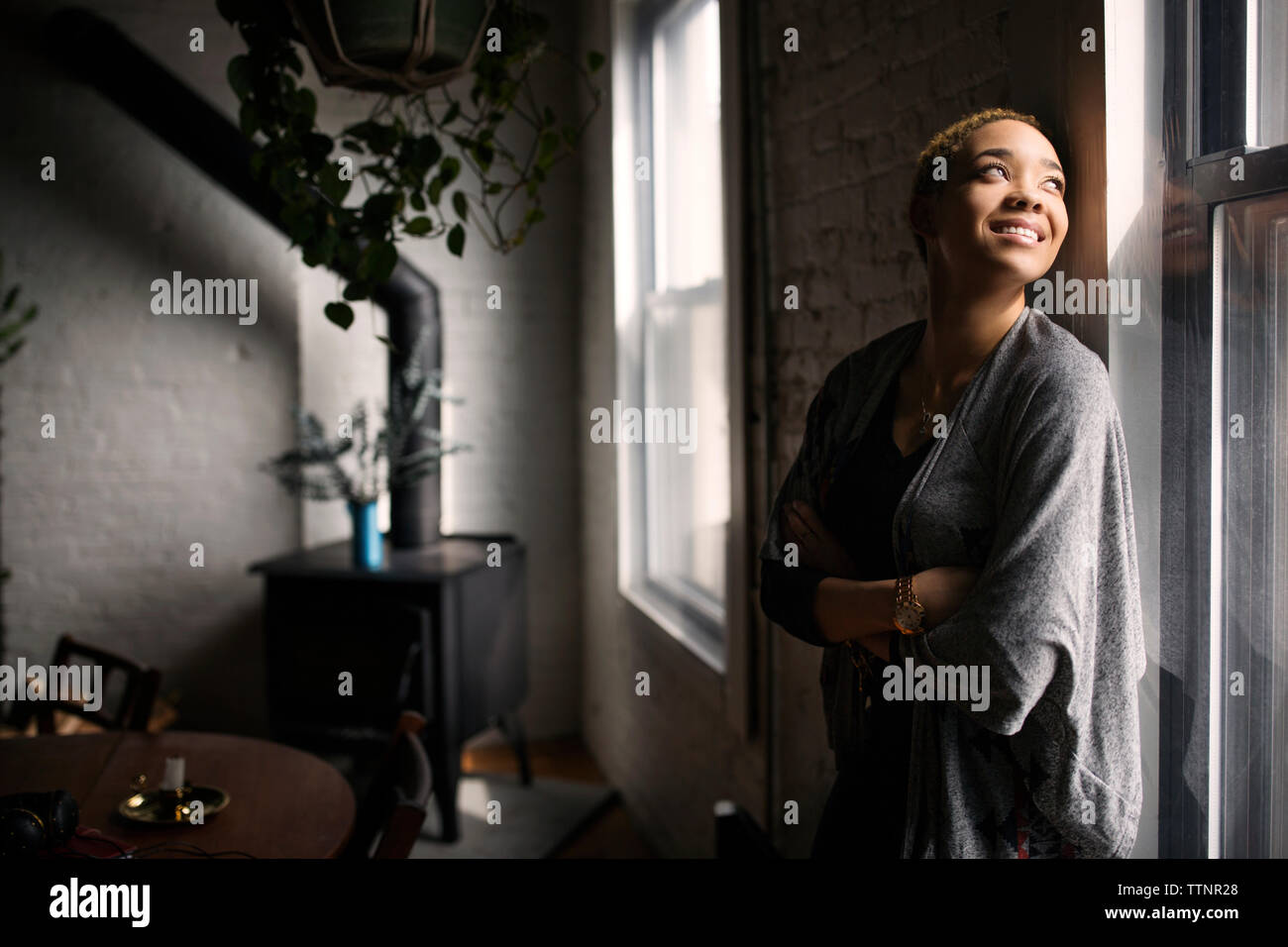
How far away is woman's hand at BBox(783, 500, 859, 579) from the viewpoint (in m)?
1.50

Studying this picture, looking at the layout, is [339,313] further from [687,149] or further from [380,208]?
[687,149]

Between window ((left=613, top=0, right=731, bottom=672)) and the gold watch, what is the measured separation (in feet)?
4.81

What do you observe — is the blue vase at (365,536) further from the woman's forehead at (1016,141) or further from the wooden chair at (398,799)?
the woman's forehead at (1016,141)

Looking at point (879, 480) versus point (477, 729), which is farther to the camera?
point (477, 729)

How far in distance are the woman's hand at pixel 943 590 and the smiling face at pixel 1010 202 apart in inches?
16.1

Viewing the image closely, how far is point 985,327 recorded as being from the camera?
1.37m

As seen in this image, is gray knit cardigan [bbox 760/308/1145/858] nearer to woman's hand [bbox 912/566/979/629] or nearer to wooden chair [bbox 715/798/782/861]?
woman's hand [bbox 912/566/979/629]

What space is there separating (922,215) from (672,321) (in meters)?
1.96

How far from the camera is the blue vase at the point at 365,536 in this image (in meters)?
3.32

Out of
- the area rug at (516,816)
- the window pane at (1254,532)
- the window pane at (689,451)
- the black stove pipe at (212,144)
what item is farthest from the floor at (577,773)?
the window pane at (1254,532)

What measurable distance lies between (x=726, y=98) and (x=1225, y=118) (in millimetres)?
1317

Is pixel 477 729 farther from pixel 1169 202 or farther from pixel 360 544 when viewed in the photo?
pixel 1169 202
